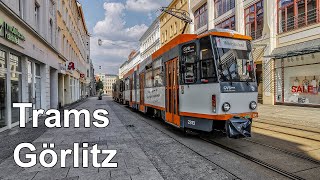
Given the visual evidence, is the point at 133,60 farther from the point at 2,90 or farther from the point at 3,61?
the point at 2,90

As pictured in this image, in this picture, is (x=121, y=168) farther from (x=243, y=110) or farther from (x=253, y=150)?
(x=243, y=110)

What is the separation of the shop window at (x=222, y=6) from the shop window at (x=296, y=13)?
6.46 m

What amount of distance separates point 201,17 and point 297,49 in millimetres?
17301

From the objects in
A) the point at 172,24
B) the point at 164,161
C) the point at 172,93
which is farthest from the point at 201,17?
the point at 164,161

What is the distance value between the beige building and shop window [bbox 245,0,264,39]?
1414 centimetres

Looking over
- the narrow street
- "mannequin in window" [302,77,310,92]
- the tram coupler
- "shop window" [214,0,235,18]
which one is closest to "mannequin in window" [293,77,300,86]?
"mannequin in window" [302,77,310,92]

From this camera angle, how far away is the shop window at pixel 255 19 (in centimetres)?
2134

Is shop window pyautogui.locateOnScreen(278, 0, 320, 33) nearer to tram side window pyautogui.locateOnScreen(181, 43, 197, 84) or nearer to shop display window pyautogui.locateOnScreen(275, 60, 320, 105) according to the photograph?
shop display window pyautogui.locateOnScreen(275, 60, 320, 105)

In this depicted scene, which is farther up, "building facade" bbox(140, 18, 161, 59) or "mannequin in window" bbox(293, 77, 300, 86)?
"building facade" bbox(140, 18, 161, 59)

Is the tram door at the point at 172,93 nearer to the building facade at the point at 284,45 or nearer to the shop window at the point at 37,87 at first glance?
the shop window at the point at 37,87

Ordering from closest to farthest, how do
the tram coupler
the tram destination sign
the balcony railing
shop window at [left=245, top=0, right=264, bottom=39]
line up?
the tram coupler → the tram destination sign → the balcony railing → shop window at [left=245, top=0, right=264, bottom=39]

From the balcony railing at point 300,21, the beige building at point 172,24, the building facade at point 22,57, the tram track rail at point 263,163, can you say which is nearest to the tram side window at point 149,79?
the tram track rail at point 263,163

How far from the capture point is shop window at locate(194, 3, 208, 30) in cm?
3127

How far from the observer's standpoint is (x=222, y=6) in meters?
27.1
